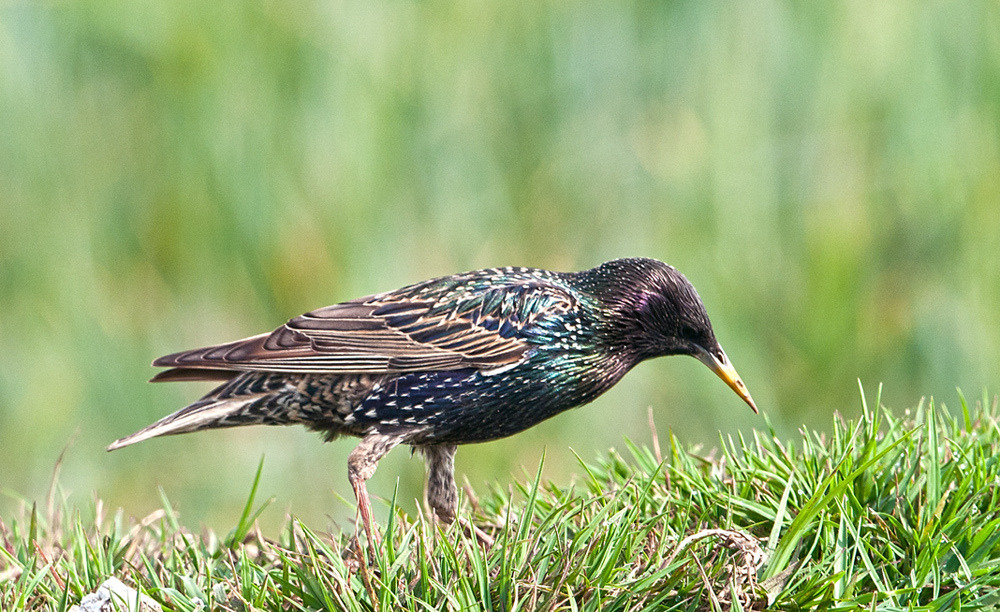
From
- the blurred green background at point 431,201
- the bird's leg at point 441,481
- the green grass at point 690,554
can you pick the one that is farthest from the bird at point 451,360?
the blurred green background at point 431,201

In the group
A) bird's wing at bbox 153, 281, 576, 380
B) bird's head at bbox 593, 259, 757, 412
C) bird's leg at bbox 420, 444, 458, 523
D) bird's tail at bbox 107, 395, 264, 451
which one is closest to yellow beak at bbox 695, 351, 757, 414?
Result: bird's head at bbox 593, 259, 757, 412

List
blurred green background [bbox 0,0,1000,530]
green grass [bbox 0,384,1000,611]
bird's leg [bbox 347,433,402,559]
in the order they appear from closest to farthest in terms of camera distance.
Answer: green grass [bbox 0,384,1000,611]
bird's leg [bbox 347,433,402,559]
blurred green background [bbox 0,0,1000,530]

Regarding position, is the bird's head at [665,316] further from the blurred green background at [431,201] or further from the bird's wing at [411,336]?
the blurred green background at [431,201]

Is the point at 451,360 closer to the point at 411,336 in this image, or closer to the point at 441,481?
the point at 411,336

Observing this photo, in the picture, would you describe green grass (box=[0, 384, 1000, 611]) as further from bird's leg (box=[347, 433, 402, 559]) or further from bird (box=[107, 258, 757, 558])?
bird (box=[107, 258, 757, 558])

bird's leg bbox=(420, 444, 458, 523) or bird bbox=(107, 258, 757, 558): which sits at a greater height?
bird bbox=(107, 258, 757, 558)
